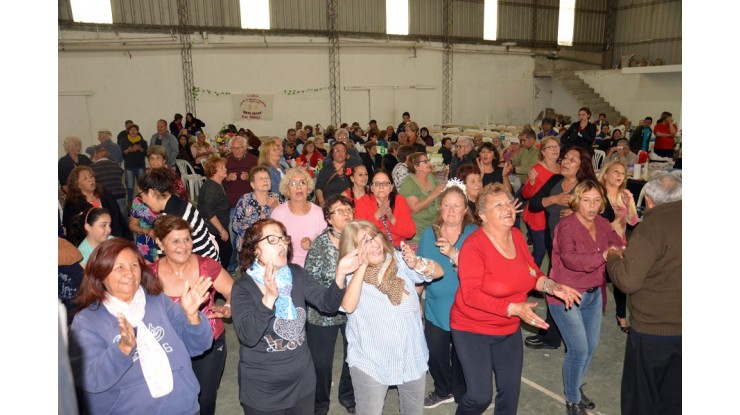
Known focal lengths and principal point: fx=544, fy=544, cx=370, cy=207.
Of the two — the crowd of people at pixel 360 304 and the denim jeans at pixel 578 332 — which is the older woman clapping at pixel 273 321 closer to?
the crowd of people at pixel 360 304

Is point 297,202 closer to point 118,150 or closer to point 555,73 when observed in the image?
point 118,150

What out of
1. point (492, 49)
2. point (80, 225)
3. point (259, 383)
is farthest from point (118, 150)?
point (492, 49)

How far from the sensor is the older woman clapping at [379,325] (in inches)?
113

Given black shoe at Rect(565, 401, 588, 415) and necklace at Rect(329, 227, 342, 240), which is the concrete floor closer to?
black shoe at Rect(565, 401, 588, 415)

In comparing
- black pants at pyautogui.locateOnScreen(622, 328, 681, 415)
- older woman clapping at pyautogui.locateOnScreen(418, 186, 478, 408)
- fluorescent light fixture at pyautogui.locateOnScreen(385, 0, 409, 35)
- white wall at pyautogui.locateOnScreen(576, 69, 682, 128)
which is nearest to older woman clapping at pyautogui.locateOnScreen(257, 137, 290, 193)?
older woman clapping at pyautogui.locateOnScreen(418, 186, 478, 408)

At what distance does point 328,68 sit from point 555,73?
10240 mm

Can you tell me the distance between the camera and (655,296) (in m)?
2.87

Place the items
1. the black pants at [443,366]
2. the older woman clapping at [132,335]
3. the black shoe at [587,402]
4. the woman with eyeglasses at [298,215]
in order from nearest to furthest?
the older woman clapping at [132,335] → the black pants at [443,366] → the black shoe at [587,402] → the woman with eyeglasses at [298,215]

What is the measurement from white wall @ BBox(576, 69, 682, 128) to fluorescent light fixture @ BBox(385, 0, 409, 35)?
856cm

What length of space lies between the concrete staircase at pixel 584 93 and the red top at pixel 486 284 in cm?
2101

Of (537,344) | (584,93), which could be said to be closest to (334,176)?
(537,344)

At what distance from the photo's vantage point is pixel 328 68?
61.2 feet

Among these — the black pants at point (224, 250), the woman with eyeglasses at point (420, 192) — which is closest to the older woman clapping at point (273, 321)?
the woman with eyeglasses at point (420, 192)

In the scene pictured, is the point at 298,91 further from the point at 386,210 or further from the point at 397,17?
the point at 386,210
